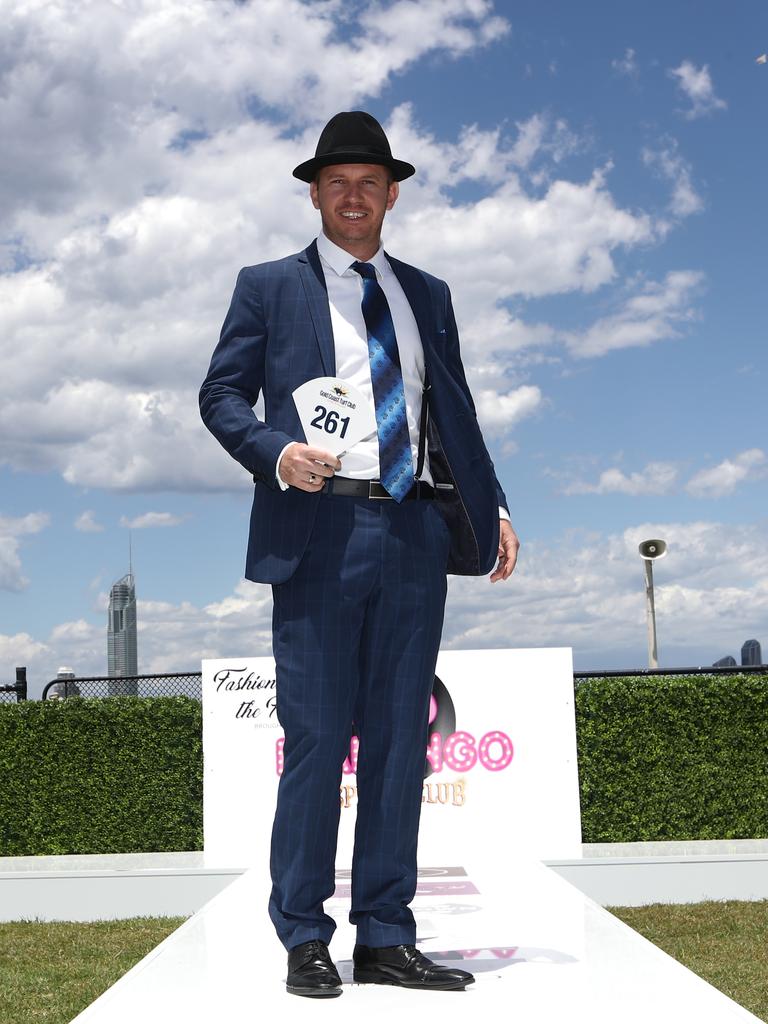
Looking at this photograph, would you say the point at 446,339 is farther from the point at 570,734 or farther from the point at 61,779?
the point at 61,779

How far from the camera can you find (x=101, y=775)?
915cm

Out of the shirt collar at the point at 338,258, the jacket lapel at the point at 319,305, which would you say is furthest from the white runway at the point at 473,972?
the shirt collar at the point at 338,258

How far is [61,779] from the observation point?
9203 millimetres

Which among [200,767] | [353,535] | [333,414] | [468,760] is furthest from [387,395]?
[200,767]

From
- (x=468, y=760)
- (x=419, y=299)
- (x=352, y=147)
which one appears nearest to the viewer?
(x=352, y=147)

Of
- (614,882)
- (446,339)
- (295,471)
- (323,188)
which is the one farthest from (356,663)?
(614,882)

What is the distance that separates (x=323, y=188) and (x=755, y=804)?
6.98 metres

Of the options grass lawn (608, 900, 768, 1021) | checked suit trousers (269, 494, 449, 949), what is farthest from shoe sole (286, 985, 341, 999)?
grass lawn (608, 900, 768, 1021)

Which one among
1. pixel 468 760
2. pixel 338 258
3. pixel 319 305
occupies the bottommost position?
pixel 468 760

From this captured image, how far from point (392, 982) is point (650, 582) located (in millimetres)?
9988

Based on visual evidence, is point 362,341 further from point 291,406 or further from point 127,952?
point 127,952

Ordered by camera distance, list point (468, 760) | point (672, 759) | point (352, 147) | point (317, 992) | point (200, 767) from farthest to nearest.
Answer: point (200, 767) → point (672, 759) → point (468, 760) → point (352, 147) → point (317, 992)

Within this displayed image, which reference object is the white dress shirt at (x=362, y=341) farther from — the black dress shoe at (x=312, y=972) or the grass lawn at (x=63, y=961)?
the grass lawn at (x=63, y=961)

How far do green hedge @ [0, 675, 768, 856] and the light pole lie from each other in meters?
3.26
